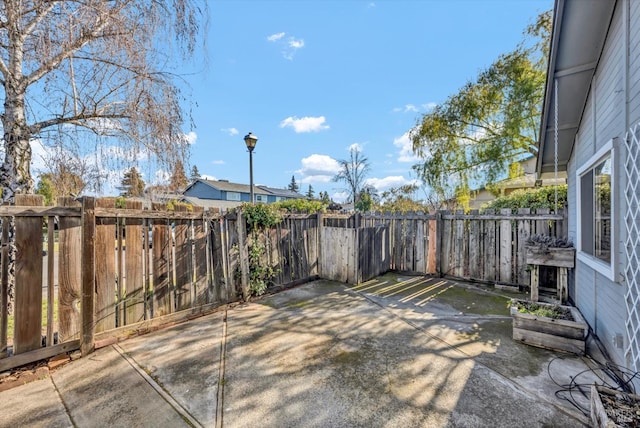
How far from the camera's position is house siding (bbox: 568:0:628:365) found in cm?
246

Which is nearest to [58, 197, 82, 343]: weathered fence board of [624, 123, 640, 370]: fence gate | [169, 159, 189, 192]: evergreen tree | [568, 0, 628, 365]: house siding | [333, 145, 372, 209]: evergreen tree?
[169, 159, 189, 192]: evergreen tree

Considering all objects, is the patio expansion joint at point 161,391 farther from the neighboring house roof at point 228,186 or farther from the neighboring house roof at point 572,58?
the neighboring house roof at point 228,186

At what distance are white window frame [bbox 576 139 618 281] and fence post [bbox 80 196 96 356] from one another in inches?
209

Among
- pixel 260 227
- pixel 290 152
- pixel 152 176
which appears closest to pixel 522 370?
pixel 260 227

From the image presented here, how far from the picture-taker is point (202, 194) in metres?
32.6

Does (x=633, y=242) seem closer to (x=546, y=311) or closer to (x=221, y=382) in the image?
(x=546, y=311)

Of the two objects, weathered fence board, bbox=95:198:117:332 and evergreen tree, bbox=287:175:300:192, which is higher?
evergreen tree, bbox=287:175:300:192

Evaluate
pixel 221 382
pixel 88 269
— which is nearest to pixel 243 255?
pixel 88 269

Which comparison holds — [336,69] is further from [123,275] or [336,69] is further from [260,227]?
[123,275]

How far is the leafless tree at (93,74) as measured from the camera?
2635 mm

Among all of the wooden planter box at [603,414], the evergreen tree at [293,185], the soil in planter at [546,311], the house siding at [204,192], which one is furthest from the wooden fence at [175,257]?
the evergreen tree at [293,185]

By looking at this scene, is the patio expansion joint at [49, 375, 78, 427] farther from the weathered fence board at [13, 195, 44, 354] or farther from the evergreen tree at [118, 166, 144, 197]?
the evergreen tree at [118, 166, 144, 197]

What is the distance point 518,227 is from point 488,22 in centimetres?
566

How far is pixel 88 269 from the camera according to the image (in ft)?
9.45
